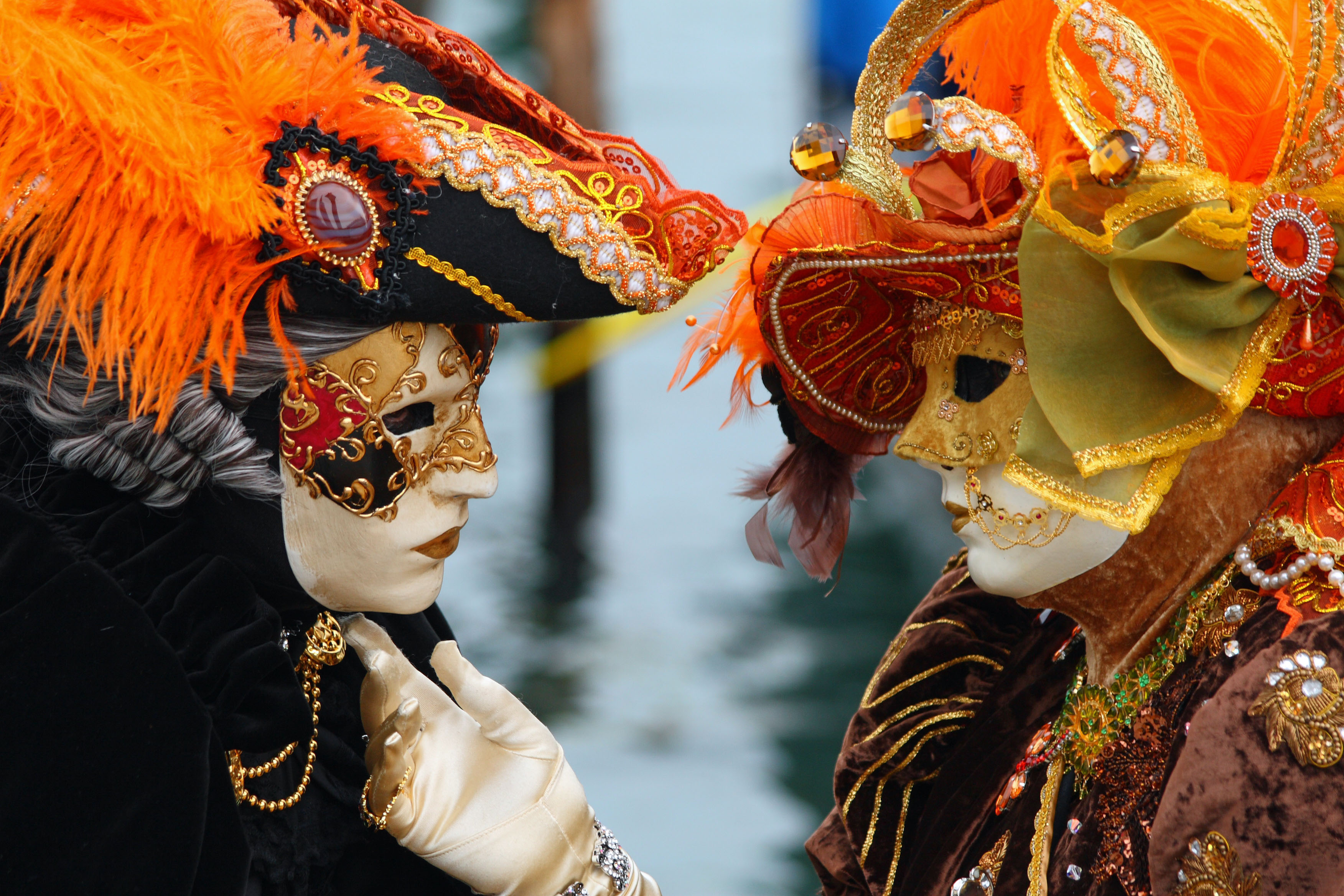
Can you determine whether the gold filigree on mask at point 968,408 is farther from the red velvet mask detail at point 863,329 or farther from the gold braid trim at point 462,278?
the gold braid trim at point 462,278

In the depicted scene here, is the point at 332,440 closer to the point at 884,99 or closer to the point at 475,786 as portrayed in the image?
the point at 475,786

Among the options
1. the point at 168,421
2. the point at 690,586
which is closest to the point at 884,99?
→ the point at 168,421

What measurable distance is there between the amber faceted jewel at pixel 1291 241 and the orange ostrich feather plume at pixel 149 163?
892 mm

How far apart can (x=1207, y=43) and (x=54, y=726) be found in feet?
4.45

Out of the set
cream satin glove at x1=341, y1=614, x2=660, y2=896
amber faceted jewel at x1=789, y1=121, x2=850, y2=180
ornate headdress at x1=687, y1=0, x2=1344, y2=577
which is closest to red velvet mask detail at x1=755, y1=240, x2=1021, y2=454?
ornate headdress at x1=687, y1=0, x2=1344, y2=577

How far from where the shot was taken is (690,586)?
16.7 ft

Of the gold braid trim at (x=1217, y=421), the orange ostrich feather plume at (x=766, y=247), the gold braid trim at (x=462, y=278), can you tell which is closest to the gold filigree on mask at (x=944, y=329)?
the orange ostrich feather plume at (x=766, y=247)

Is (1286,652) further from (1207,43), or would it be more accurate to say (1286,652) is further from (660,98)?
(660,98)

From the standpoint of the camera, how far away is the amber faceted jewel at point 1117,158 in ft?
4.09

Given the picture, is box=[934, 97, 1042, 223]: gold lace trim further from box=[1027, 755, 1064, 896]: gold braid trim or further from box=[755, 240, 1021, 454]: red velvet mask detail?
box=[1027, 755, 1064, 896]: gold braid trim

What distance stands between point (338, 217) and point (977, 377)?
755mm

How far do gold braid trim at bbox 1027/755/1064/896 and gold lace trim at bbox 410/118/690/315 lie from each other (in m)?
0.78

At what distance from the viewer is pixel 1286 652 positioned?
138 centimetres

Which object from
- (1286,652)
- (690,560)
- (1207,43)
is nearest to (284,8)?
(1207,43)
